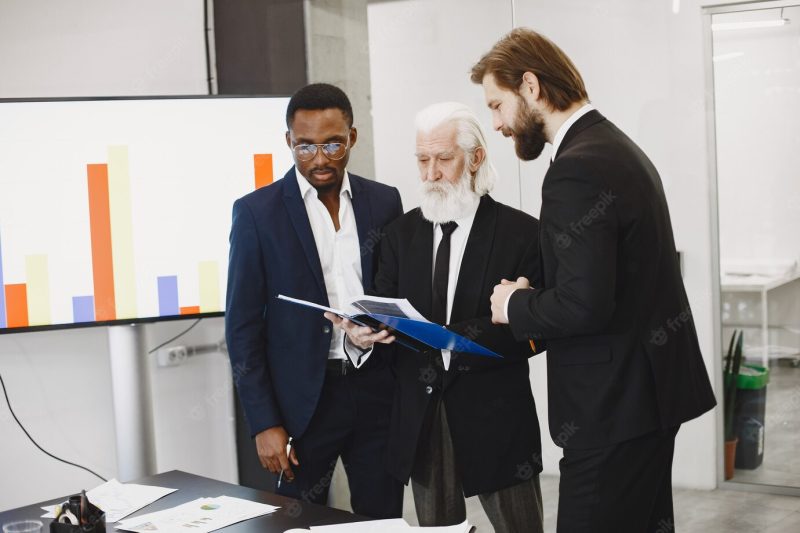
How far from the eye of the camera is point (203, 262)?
11.1ft

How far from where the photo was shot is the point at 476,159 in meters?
2.39

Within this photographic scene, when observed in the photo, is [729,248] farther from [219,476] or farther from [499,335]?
[219,476]

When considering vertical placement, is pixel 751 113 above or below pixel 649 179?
above

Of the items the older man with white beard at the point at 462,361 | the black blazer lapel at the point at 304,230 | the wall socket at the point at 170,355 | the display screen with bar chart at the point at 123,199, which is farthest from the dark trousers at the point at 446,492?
the wall socket at the point at 170,355

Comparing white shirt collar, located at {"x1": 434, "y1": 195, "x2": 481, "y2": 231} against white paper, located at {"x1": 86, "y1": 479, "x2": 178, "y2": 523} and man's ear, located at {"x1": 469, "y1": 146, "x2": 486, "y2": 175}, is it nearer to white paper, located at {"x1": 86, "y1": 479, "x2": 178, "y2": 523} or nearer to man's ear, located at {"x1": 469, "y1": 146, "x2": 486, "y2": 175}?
man's ear, located at {"x1": 469, "y1": 146, "x2": 486, "y2": 175}

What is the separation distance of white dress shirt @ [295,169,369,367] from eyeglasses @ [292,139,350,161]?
81 millimetres

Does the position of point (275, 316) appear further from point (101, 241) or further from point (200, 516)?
point (101, 241)

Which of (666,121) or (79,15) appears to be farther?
(666,121)

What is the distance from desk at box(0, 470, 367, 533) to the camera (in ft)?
6.01

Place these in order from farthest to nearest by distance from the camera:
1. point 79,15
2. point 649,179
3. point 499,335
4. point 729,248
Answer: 1. point 729,248
2. point 79,15
3. point 499,335
4. point 649,179

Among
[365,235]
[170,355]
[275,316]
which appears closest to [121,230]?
[170,355]

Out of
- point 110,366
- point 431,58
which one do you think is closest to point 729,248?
point 431,58

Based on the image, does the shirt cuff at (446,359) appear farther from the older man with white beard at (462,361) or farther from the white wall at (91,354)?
the white wall at (91,354)

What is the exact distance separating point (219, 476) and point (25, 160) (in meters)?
1.67
